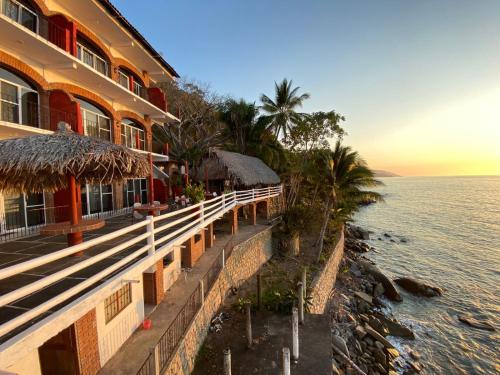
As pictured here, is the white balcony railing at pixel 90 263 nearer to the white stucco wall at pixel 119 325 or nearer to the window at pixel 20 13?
the white stucco wall at pixel 119 325

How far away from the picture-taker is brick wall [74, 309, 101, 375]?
4.59m

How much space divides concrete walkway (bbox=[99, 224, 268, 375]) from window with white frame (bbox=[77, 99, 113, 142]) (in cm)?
726

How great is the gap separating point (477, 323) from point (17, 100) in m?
24.0

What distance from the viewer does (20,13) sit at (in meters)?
8.12

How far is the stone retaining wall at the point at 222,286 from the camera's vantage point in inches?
263

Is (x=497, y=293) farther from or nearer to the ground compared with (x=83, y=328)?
nearer to the ground

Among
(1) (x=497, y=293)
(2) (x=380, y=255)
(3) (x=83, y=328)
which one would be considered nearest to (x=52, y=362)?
(3) (x=83, y=328)

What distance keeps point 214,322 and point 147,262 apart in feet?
16.9

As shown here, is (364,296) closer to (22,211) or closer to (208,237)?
(208,237)

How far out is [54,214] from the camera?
923 cm

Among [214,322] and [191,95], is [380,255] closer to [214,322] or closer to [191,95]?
[214,322]

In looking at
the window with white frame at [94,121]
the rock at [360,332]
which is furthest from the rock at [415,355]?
the window with white frame at [94,121]

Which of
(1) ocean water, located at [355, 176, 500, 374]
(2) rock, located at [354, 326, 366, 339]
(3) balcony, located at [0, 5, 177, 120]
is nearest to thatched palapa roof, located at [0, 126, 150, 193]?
(3) balcony, located at [0, 5, 177, 120]

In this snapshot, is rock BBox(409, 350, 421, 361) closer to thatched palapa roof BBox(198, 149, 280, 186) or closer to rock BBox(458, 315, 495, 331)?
rock BBox(458, 315, 495, 331)
